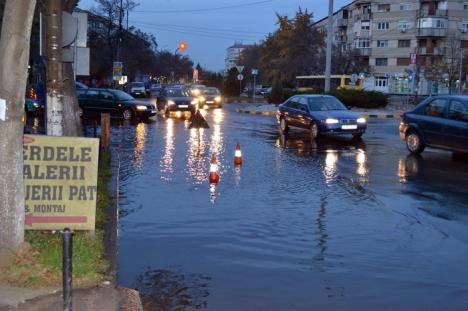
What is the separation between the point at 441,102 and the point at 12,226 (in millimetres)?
12807

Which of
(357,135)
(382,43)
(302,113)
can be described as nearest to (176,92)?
(302,113)

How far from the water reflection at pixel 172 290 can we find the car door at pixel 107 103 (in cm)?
2562

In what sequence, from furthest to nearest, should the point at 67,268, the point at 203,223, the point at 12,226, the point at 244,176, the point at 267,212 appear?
the point at 244,176
the point at 267,212
the point at 203,223
the point at 12,226
the point at 67,268

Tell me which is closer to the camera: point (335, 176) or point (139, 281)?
point (139, 281)

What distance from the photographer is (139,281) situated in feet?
20.3

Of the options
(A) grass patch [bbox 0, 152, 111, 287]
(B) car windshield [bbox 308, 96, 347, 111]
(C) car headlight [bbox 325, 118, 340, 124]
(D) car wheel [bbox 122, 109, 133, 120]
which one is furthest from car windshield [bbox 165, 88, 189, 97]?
(A) grass patch [bbox 0, 152, 111, 287]

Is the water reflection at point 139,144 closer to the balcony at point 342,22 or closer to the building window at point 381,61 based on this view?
the building window at point 381,61

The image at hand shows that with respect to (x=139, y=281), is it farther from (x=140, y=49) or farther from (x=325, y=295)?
(x=140, y=49)

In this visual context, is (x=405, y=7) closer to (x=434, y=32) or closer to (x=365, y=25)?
(x=434, y=32)

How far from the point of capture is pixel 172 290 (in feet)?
19.6

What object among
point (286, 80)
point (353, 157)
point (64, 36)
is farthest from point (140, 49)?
point (64, 36)

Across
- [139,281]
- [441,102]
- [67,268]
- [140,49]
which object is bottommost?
[139,281]

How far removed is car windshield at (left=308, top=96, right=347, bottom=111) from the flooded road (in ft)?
21.1

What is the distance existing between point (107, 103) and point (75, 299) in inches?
1063
